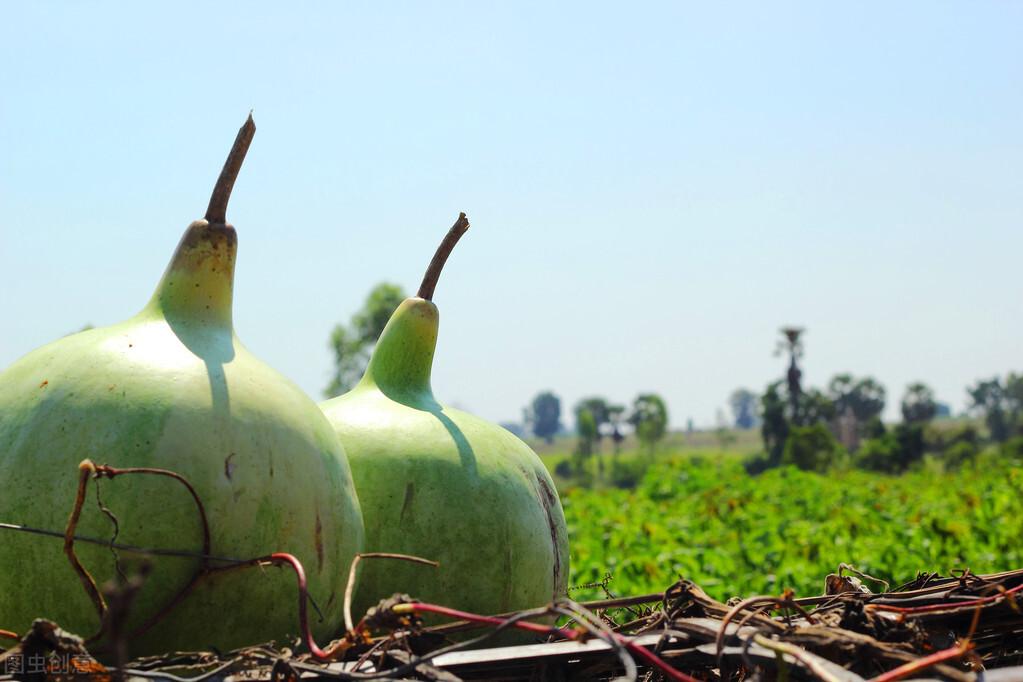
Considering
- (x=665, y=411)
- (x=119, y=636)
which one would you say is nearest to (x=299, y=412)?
(x=119, y=636)

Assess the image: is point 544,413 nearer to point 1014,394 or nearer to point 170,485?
point 1014,394

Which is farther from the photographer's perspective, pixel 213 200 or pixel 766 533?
pixel 766 533

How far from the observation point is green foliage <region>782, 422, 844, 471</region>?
49.2 m

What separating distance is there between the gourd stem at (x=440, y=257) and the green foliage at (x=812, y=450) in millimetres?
47579

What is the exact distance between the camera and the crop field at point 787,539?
12922 millimetres

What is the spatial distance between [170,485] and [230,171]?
2.67 feet

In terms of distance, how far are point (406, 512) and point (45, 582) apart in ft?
2.91

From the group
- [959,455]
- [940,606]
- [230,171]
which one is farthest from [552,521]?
[959,455]

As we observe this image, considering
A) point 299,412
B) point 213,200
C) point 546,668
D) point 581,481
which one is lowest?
point 581,481

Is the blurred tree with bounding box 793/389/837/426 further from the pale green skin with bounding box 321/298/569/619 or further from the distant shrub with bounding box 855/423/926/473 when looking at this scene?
the pale green skin with bounding box 321/298/569/619

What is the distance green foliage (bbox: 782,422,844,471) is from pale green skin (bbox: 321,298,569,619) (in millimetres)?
47782

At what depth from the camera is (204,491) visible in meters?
2.22

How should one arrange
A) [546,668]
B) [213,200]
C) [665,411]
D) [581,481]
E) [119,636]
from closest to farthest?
1. [119,636]
2. [546,668]
3. [213,200]
4. [581,481]
5. [665,411]

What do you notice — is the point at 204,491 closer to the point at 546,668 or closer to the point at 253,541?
the point at 253,541
